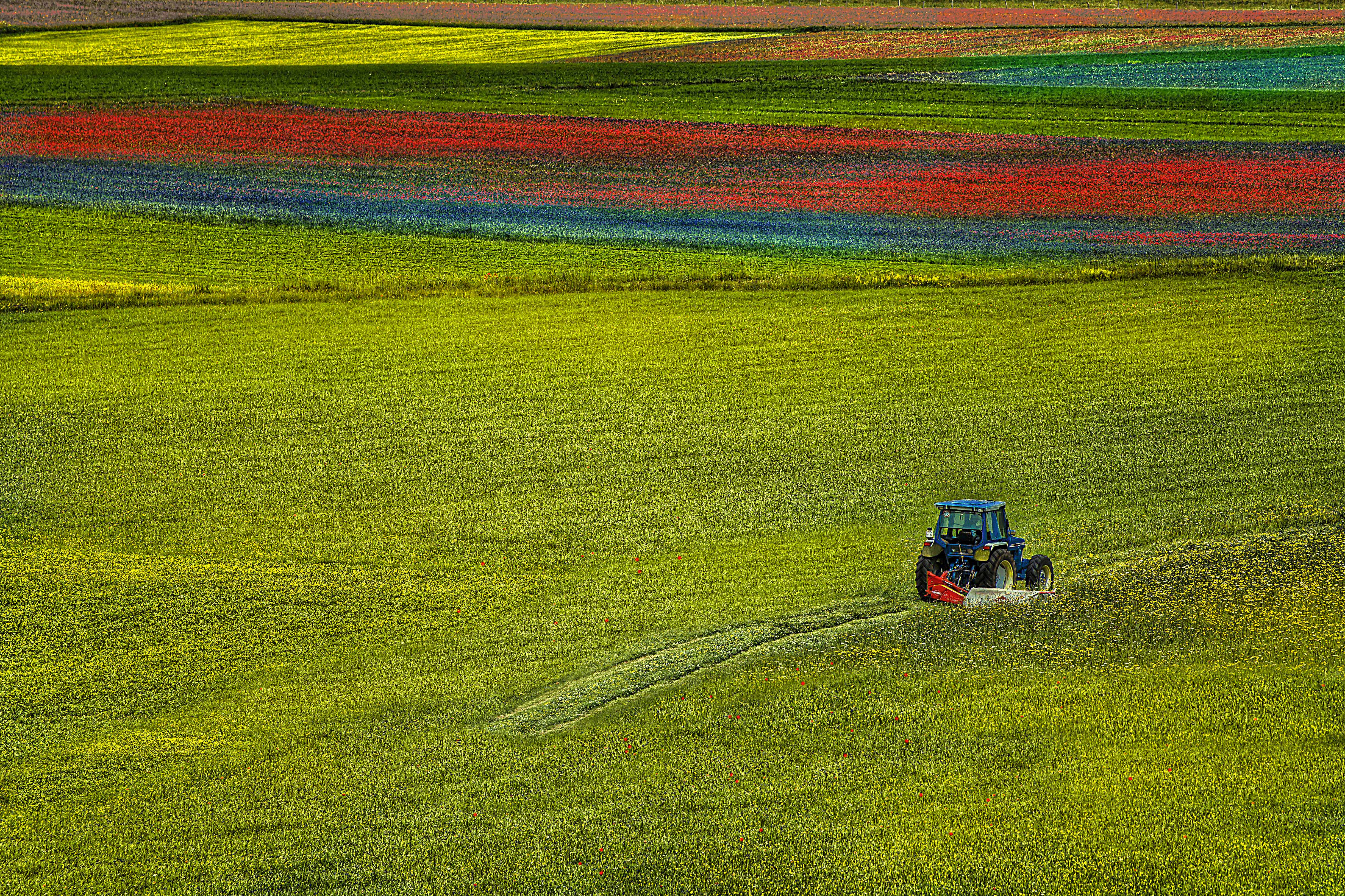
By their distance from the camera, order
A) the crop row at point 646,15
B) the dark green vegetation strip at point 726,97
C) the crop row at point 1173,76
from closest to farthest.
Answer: the dark green vegetation strip at point 726,97 → the crop row at point 1173,76 → the crop row at point 646,15

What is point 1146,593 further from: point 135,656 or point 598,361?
point 598,361

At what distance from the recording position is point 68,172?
45312 mm

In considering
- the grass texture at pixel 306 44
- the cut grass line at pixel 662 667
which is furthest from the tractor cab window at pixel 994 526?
the grass texture at pixel 306 44

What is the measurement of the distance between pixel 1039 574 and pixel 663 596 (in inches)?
168

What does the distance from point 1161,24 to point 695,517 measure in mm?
60407

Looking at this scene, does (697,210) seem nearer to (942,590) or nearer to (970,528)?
(942,590)

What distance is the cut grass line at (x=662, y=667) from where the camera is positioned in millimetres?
14000

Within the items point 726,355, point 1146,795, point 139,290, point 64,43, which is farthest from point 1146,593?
point 64,43

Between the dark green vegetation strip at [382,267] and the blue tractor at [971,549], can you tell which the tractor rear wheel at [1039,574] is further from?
the dark green vegetation strip at [382,267]

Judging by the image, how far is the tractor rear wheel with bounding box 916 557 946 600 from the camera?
15172mm

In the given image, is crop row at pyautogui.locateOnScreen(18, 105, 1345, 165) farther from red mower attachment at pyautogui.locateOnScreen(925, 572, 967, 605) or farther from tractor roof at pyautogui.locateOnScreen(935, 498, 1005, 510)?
tractor roof at pyautogui.locateOnScreen(935, 498, 1005, 510)

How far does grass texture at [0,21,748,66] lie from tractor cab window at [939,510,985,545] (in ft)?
173

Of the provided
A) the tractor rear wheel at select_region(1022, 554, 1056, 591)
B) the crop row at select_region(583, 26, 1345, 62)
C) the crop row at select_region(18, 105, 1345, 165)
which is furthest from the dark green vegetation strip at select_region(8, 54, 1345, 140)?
the tractor rear wheel at select_region(1022, 554, 1056, 591)

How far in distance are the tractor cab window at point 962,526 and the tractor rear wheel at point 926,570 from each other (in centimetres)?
24
